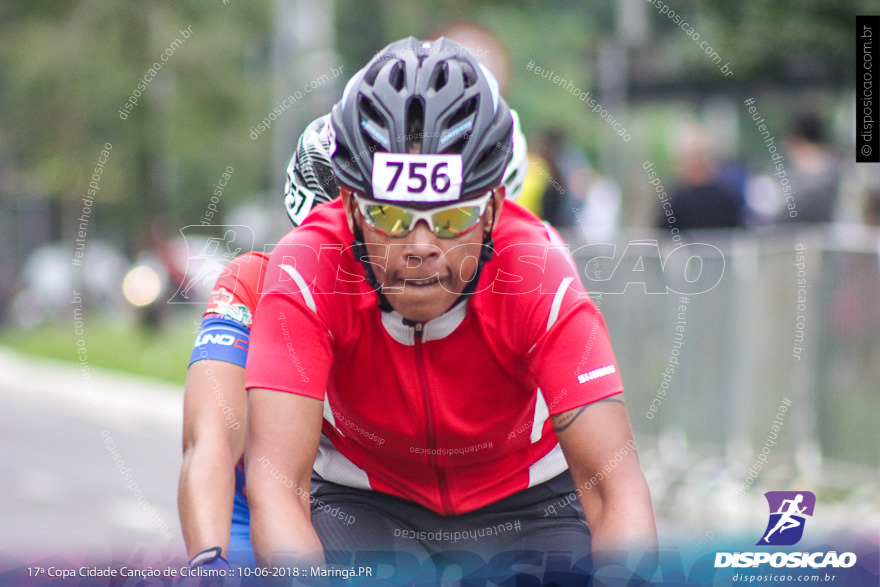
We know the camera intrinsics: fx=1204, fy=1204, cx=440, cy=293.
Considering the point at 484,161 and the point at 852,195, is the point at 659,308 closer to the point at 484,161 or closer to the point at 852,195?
the point at 852,195

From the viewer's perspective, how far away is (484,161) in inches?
108

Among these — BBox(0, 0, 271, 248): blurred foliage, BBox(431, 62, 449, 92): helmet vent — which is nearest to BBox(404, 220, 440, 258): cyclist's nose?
BBox(431, 62, 449, 92): helmet vent

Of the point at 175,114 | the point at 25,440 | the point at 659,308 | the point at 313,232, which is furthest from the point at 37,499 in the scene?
the point at 175,114

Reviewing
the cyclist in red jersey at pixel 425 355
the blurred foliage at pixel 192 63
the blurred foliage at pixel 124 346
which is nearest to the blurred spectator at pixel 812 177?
the blurred foliage at pixel 192 63

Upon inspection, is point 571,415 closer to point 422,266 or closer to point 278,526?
point 422,266

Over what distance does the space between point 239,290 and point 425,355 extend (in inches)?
25.4

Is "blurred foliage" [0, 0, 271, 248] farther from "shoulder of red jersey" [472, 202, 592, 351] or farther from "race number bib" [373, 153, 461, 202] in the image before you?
"race number bib" [373, 153, 461, 202]

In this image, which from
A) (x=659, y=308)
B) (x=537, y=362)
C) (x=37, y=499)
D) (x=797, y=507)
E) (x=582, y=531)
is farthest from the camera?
(x=37, y=499)

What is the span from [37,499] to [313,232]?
21.4 ft

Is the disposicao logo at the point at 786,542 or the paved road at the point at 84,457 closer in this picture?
the disposicao logo at the point at 786,542

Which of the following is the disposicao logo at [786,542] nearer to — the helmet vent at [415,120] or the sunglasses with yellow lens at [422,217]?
the sunglasses with yellow lens at [422,217]

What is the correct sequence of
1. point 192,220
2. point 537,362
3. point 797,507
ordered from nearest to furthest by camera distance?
point 797,507 → point 537,362 → point 192,220

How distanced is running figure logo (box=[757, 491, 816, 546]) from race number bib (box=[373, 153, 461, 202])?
93 centimetres

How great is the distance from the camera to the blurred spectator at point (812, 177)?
28.1ft
